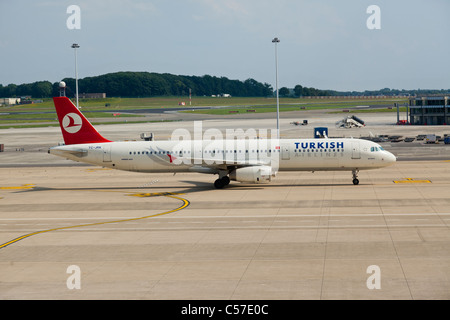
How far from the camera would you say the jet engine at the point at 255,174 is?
5044 centimetres

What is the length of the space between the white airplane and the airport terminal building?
8752 centimetres

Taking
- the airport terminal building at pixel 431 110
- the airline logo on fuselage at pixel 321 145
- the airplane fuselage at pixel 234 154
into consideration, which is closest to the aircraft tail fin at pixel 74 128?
the airplane fuselage at pixel 234 154

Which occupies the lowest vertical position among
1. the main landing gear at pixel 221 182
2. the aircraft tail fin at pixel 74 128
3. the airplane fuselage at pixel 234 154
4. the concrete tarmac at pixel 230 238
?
the concrete tarmac at pixel 230 238

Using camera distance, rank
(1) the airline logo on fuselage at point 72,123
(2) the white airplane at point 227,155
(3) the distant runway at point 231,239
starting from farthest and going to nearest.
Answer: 1. (1) the airline logo on fuselage at point 72,123
2. (2) the white airplane at point 227,155
3. (3) the distant runway at point 231,239

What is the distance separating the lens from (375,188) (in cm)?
5019

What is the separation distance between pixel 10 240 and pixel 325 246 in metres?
19.3

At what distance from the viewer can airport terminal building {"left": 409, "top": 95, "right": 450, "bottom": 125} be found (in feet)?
431

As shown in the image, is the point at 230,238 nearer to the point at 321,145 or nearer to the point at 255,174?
the point at 255,174

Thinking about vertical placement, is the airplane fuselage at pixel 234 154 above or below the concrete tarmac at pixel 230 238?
above

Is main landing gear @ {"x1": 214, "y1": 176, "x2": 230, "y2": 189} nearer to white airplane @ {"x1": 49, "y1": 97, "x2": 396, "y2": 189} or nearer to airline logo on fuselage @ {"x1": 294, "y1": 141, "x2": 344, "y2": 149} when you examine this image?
white airplane @ {"x1": 49, "y1": 97, "x2": 396, "y2": 189}

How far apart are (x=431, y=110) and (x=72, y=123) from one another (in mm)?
102975

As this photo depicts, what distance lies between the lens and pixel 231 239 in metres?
33.0

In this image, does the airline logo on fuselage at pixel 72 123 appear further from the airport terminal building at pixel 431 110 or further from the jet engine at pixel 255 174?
the airport terminal building at pixel 431 110
